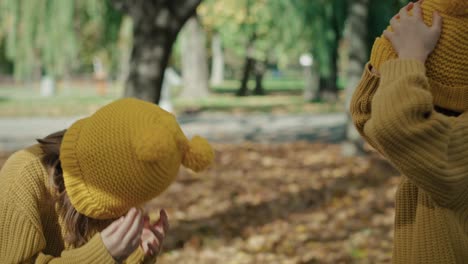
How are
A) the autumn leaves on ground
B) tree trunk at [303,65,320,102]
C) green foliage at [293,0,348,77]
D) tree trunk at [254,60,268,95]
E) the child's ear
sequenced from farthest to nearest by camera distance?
tree trunk at [254,60,268,95] < tree trunk at [303,65,320,102] < green foliage at [293,0,348,77] < the autumn leaves on ground < the child's ear

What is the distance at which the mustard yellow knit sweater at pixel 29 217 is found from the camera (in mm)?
1790

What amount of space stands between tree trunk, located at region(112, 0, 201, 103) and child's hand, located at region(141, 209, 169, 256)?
4.48m

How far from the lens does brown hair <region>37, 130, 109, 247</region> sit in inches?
74.5

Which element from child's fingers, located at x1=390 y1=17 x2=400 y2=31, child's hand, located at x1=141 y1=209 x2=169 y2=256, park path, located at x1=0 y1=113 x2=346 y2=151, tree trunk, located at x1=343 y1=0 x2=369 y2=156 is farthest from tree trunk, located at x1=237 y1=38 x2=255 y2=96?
child's fingers, located at x1=390 y1=17 x2=400 y2=31

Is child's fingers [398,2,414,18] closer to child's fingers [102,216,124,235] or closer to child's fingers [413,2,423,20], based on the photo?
child's fingers [413,2,423,20]

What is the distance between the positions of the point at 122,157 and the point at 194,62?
24.8 metres

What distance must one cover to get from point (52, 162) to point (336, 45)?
1055 centimetres

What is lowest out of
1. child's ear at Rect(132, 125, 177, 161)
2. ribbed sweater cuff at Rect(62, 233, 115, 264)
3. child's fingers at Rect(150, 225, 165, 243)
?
child's fingers at Rect(150, 225, 165, 243)

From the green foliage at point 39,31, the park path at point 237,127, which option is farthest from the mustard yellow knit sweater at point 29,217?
the park path at point 237,127

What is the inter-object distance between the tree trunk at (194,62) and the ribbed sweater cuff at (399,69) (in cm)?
2447

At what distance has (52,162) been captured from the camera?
1.91 meters

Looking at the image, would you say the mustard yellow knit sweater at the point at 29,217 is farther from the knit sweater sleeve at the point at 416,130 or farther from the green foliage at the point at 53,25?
the green foliage at the point at 53,25

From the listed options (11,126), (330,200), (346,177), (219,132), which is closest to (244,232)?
(330,200)

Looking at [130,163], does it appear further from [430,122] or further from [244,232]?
[244,232]
